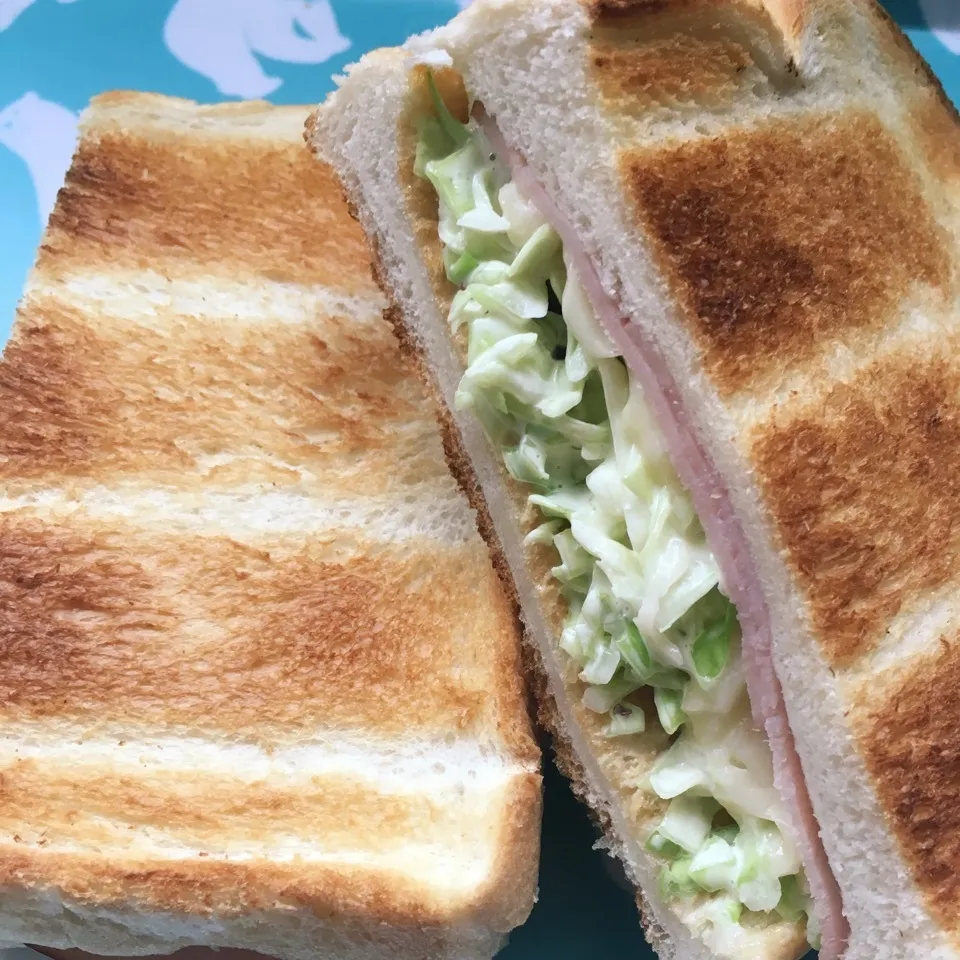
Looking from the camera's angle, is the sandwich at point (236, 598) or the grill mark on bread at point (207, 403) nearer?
the sandwich at point (236, 598)

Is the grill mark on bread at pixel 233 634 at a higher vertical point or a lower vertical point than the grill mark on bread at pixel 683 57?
lower

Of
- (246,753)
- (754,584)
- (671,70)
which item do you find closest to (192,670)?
(246,753)

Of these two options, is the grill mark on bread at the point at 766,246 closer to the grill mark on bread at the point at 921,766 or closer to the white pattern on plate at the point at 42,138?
the grill mark on bread at the point at 921,766

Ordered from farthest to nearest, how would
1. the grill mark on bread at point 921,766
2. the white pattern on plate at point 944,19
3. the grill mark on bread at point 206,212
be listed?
the white pattern on plate at point 944,19 < the grill mark on bread at point 206,212 < the grill mark on bread at point 921,766

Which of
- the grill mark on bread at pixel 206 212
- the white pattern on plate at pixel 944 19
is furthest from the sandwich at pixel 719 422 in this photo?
the white pattern on plate at pixel 944 19

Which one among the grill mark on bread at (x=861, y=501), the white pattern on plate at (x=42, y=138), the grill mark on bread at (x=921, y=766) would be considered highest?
the white pattern on plate at (x=42, y=138)

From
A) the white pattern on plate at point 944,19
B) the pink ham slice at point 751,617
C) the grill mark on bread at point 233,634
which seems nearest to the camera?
the pink ham slice at point 751,617
